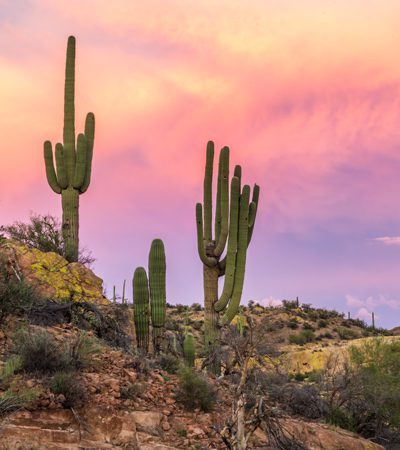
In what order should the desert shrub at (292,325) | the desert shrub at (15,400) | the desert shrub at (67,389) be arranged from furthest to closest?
the desert shrub at (292,325) → the desert shrub at (67,389) → the desert shrub at (15,400)

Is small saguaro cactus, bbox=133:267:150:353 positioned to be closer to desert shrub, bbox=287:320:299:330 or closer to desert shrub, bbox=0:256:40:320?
desert shrub, bbox=0:256:40:320

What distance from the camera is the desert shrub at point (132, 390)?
10.8 meters

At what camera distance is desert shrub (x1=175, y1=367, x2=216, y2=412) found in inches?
447

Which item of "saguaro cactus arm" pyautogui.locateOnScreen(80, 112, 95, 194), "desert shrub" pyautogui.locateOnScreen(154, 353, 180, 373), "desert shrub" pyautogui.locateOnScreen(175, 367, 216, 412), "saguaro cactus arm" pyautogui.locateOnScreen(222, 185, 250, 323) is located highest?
"saguaro cactus arm" pyautogui.locateOnScreen(80, 112, 95, 194)

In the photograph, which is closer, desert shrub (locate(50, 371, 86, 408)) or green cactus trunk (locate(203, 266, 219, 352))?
desert shrub (locate(50, 371, 86, 408))

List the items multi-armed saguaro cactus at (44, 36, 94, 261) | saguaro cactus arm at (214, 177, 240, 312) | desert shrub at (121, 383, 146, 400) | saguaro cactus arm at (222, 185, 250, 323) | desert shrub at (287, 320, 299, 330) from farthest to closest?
desert shrub at (287, 320, 299, 330)
saguaro cactus arm at (222, 185, 250, 323)
saguaro cactus arm at (214, 177, 240, 312)
multi-armed saguaro cactus at (44, 36, 94, 261)
desert shrub at (121, 383, 146, 400)

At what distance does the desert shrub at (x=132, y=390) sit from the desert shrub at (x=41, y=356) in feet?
3.88

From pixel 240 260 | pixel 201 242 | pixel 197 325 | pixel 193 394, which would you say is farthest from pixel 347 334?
pixel 193 394

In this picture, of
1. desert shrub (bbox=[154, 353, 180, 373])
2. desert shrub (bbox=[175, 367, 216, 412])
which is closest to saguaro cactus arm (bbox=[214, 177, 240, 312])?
desert shrub (bbox=[154, 353, 180, 373])

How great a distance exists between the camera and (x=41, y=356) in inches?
412

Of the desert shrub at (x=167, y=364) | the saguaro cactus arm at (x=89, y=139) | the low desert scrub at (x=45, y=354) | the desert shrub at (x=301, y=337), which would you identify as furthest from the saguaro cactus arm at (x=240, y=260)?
the desert shrub at (x=301, y=337)

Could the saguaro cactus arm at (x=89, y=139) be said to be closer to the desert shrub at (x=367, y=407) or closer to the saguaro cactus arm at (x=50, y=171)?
the saguaro cactus arm at (x=50, y=171)

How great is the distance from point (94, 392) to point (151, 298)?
639 centimetres

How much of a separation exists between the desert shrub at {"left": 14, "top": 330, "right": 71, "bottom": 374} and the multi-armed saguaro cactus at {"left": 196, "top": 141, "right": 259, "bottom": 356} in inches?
410
